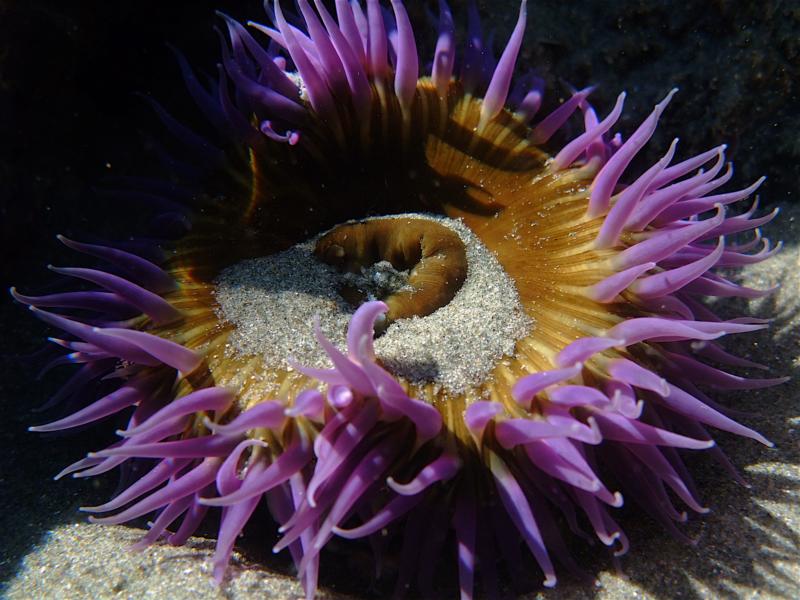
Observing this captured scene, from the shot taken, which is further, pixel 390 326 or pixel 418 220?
pixel 418 220

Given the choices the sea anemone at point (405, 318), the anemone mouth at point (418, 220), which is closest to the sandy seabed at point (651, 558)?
the sea anemone at point (405, 318)

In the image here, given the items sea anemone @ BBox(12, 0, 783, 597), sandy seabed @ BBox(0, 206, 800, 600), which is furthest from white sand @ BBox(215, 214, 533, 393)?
sandy seabed @ BBox(0, 206, 800, 600)

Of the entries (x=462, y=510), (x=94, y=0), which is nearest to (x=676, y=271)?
(x=462, y=510)

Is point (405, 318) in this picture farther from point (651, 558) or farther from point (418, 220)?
point (651, 558)

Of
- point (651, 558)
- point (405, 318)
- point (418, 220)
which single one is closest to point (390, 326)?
point (405, 318)

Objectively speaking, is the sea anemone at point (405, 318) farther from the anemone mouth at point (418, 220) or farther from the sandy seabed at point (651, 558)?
the sandy seabed at point (651, 558)
